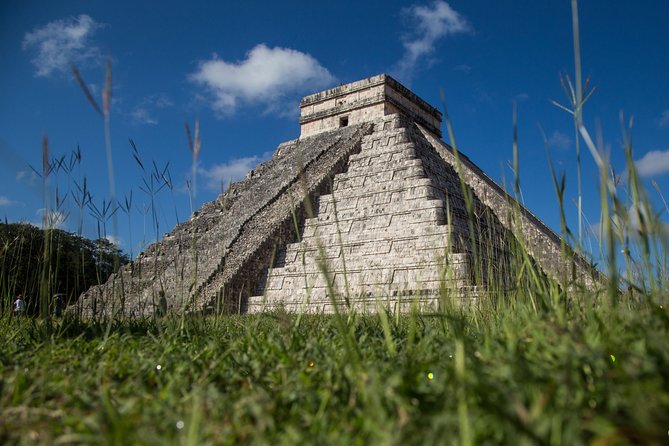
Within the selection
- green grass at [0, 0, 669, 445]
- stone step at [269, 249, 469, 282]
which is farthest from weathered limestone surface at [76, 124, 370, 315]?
green grass at [0, 0, 669, 445]

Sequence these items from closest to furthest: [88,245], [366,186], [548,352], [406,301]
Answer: [548,352] < [88,245] < [406,301] < [366,186]

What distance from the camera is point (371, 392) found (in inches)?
46.9

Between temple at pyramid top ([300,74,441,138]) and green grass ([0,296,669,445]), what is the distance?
11073mm

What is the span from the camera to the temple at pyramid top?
12859 mm

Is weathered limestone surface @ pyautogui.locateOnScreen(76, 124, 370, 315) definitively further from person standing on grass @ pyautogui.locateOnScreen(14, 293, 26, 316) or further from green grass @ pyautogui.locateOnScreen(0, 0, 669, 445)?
green grass @ pyautogui.locateOnScreen(0, 0, 669, 445)

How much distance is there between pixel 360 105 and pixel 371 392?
12291 mm

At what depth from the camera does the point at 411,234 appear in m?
8.47

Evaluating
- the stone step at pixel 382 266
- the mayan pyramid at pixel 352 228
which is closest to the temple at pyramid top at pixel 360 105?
the mayan pyramid at pixel 352 228

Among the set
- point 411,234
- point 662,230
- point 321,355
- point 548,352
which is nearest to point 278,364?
point 321,355

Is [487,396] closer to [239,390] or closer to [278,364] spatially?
[239,390]

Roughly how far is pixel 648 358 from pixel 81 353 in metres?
2.10

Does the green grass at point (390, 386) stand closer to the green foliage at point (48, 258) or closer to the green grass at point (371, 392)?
the green grass at point (371, 392)

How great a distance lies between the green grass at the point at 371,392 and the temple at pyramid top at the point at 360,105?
11073mm

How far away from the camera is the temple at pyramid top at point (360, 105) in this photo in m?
12.9
